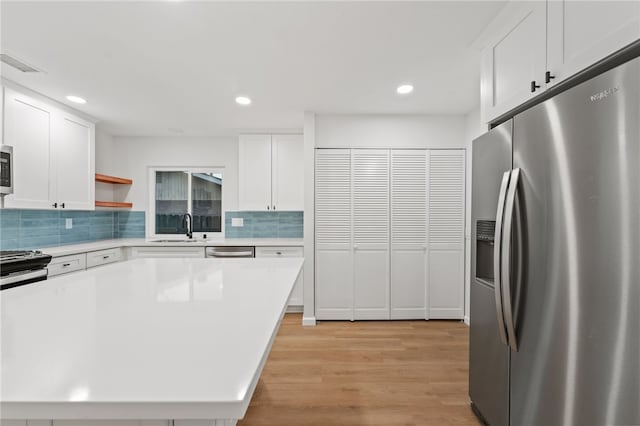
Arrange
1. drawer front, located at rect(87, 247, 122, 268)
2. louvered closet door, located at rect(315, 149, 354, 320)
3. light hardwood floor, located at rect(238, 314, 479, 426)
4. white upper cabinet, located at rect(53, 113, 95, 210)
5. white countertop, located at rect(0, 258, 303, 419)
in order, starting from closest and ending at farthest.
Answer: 1. white countertop, located at rect(0, 258, 303, 419)
2. light hardwood floor, located at rect(238, 314, 479, 426)
3. white upper cabinet, located at rect(53, 113, 95, 210)
4. drawer front, located at rect(87, 247, 122, 268)
5. louvered closet door, located at rect(315, 149, 354, 320)

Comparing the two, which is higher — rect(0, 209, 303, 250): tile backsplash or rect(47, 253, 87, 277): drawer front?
rect(0, 209, 303, 250): tile backsplash

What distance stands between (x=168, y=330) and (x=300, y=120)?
10.9 feet

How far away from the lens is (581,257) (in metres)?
1.05

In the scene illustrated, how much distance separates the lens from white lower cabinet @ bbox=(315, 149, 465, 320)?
11.7 ft

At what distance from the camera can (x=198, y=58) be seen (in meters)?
2.24

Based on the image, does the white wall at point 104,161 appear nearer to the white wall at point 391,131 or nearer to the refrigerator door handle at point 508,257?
the white wall at point 391,131

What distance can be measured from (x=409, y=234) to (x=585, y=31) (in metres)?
2.58

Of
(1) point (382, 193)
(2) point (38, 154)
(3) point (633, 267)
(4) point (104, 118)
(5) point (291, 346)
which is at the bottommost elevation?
(5) point (291, 346)

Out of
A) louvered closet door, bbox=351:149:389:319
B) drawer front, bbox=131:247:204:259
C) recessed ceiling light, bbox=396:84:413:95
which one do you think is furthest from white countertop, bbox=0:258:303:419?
drawer front, bbox=131:247:204:259

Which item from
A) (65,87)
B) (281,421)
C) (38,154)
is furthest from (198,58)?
(281,421)

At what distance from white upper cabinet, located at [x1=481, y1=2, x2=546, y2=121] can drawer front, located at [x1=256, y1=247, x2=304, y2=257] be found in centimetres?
255

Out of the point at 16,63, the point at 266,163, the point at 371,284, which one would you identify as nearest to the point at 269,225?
the point at 266,163

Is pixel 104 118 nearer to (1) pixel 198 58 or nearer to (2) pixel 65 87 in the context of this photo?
(2) pixel 65 87

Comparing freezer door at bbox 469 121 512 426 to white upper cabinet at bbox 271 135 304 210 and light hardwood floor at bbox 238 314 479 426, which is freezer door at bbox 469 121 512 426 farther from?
white upper cabinet at bbox 271 135 304 210
